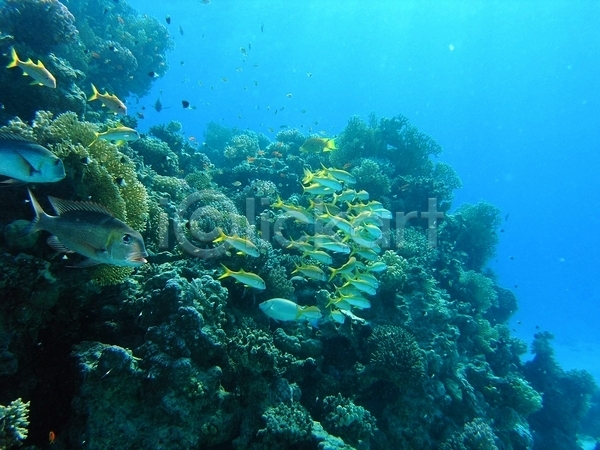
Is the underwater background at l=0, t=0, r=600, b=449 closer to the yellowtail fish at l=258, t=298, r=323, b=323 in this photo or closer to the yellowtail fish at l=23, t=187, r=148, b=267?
the yellowtail fish at l=258, t=298, r=323, b=323


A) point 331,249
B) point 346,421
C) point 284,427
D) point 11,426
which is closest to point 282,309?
point 284,427

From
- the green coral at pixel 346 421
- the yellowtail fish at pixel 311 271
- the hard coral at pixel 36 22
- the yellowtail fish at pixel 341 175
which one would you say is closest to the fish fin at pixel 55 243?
the yellowtail fish at pixel 311 271

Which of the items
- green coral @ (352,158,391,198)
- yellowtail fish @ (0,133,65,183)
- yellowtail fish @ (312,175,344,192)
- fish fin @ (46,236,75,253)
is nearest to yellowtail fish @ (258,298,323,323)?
fish fin @ (46,236,75,253)

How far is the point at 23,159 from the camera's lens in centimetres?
255

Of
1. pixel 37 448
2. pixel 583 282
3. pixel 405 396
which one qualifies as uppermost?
pixel 583 282

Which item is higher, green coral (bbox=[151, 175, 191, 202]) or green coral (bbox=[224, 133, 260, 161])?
green coral (bbox=[224, 133, 260, 161])

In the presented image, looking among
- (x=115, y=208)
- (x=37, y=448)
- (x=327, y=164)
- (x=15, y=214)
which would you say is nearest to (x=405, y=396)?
(x=37, y=448)

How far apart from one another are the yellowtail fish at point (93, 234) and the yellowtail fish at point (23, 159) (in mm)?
293

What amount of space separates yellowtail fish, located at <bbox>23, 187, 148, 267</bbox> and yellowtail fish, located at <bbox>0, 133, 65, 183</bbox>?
0.29m

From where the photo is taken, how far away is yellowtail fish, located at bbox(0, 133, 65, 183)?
99.4 inches

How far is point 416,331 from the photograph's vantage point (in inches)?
323

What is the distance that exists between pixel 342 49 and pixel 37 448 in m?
150

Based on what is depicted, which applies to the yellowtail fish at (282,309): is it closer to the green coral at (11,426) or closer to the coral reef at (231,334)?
the coral reef at (231,334)

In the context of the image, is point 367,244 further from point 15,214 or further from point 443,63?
point 443,63
